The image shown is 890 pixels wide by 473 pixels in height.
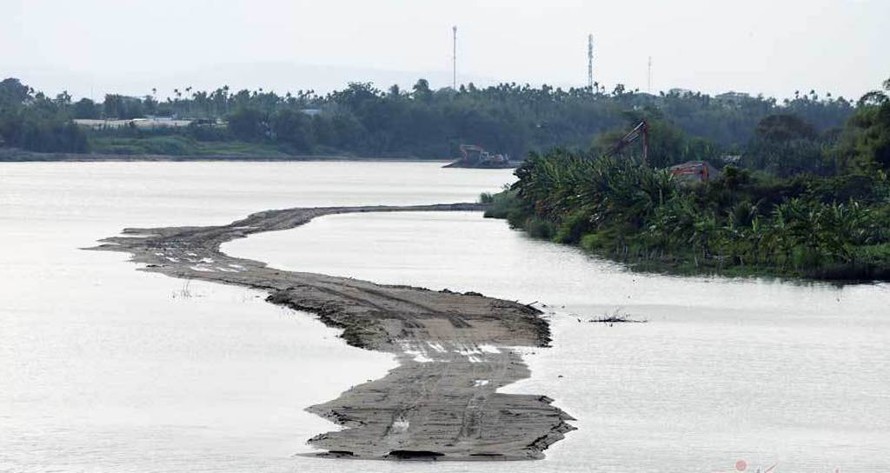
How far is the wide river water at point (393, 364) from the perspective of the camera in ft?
100

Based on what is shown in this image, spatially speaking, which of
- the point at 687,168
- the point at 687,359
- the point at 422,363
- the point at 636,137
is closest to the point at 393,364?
the point at 422,363

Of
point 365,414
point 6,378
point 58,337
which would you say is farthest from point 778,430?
point 58,337

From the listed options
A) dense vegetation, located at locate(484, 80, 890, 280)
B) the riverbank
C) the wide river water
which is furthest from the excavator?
the wide river water

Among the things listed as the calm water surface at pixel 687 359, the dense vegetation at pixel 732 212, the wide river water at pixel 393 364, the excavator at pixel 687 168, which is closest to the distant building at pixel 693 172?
the excavator at pixel 687 168

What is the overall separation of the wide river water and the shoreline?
2.05 feet

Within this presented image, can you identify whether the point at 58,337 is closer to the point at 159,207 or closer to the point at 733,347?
the point at 733,347

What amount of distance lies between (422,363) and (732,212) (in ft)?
135

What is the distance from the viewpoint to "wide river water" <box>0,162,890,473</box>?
30.6m

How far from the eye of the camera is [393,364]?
127 ft

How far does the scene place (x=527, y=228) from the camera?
96500 millimetres

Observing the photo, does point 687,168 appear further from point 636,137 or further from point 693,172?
point 636,137

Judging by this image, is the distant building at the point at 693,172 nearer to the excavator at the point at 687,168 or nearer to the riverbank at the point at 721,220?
the excavator at the point at 687,168

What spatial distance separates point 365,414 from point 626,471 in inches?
214

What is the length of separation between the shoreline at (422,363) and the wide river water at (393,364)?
624mm
